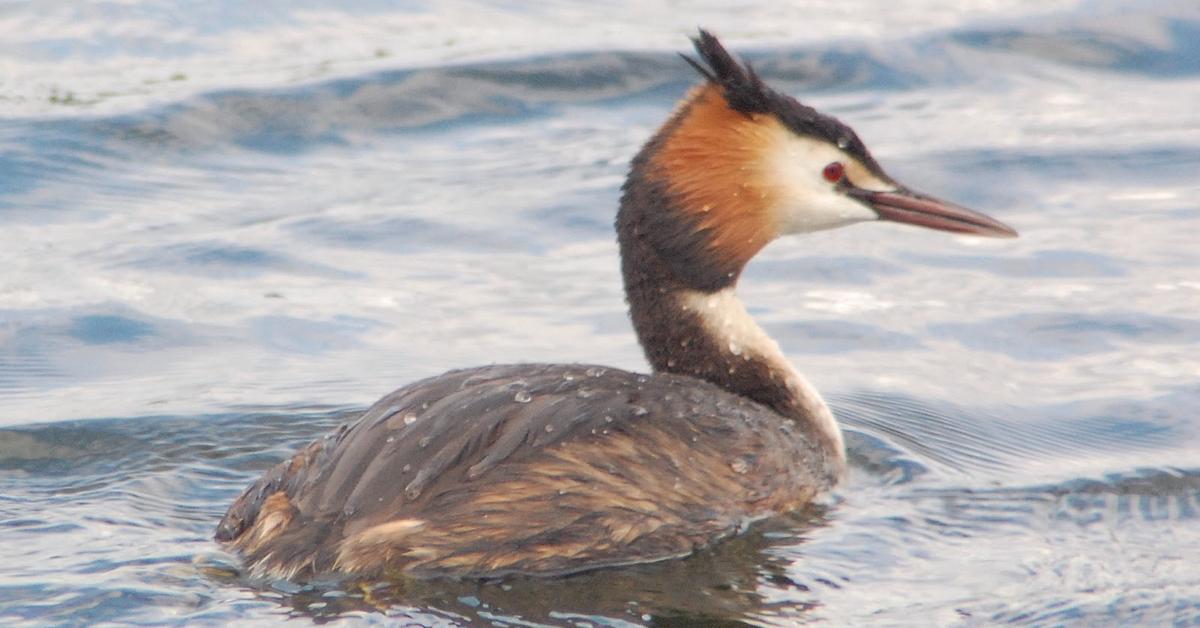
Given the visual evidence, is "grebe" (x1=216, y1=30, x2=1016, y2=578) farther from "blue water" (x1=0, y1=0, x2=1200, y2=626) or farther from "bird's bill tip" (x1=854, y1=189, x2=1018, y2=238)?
"blue water" (x1=0, y1=0, x2=1200, y2=626)

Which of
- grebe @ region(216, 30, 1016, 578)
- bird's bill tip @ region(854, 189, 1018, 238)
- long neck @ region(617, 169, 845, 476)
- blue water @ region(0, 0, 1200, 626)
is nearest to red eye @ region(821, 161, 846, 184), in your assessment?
grebe @ region(216, 30, 1016, 578)

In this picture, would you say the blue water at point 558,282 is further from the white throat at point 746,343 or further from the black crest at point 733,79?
the black crest at point 733,79

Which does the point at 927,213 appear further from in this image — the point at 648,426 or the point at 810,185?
the point at 648,426

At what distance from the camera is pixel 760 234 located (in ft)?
21.5

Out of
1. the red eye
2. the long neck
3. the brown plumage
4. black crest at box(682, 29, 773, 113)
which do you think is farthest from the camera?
the red eye

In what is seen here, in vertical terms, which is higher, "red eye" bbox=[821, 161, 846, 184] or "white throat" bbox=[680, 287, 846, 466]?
"red eye" bbox=[821, 161, 846, 184]

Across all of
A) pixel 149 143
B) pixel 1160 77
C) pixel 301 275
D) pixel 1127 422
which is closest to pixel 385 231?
pixel 301 275

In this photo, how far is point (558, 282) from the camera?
29.5 ft

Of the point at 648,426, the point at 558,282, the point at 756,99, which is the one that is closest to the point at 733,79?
the point at 756,99

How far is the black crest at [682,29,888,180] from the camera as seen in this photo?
20.4 feet

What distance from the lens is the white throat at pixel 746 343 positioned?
21.3 feet

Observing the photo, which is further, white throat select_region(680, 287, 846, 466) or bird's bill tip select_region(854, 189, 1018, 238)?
bird's bill tip select_region(854, 189, 1018, 238)

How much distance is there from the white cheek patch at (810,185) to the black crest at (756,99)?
41mm

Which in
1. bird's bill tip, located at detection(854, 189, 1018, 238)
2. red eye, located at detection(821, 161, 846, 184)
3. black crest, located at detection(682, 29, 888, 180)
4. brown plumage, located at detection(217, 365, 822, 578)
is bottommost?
brown plumage, located at detection(217, 365, 822, 578)
